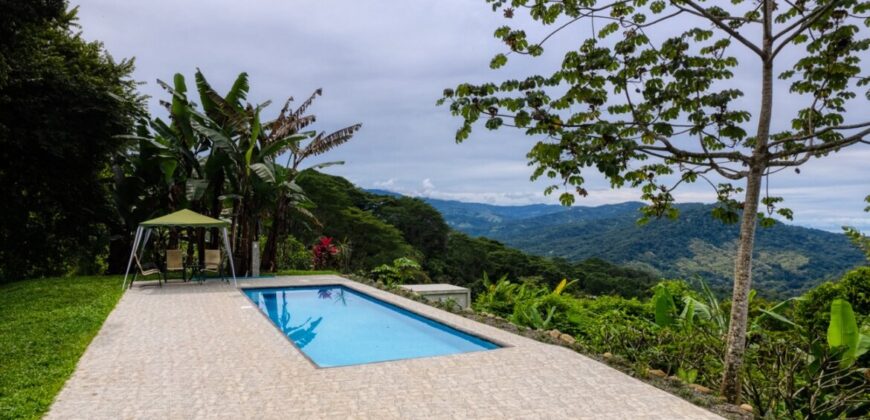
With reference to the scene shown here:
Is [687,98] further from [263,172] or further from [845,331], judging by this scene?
[263,172]

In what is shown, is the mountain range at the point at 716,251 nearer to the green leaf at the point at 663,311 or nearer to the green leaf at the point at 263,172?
the green leaf at the point at 263,172

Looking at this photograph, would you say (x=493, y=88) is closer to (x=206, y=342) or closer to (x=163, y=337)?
(x=206, y=342)

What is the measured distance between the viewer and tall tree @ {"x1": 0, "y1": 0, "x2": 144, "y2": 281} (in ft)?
38.5

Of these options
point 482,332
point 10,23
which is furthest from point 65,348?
point 10,23

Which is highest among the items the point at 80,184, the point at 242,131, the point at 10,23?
the point at 10,23

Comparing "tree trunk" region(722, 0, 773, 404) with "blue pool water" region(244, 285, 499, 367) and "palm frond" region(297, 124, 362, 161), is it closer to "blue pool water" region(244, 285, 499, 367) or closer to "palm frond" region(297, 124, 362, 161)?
"blue pool water" region(244, 285, 499, 367)

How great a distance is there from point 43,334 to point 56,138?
7.27m

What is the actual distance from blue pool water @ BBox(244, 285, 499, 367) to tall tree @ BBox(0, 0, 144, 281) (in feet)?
19.3

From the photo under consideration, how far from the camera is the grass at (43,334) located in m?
4.35

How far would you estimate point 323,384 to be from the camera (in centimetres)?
476

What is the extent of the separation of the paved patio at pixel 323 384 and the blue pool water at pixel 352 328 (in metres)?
0.70

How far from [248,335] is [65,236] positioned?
11033 mm

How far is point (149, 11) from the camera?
35.0 ft

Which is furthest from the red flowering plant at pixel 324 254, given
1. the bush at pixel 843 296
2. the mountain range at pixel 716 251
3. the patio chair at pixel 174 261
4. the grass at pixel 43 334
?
the mountain range at pixel 716 251
